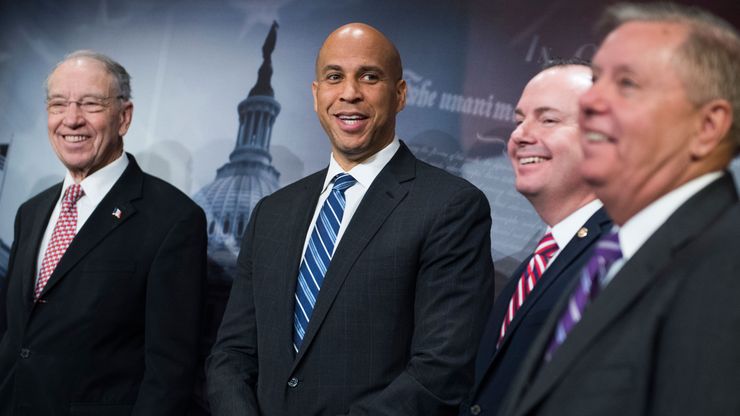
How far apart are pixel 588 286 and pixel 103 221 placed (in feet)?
7.22

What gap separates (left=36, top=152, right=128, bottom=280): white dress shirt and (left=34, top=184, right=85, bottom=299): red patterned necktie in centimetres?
2

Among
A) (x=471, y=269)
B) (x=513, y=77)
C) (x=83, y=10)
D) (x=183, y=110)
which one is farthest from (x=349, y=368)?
(x=83, y=10)

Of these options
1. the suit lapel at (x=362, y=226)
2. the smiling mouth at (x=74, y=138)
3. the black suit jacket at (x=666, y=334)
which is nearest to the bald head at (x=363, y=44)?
the suit lapel at (x=362, y=226)

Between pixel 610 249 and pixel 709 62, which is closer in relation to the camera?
pixel 709 62

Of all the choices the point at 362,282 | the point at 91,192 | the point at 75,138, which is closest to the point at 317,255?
the point at 362,282

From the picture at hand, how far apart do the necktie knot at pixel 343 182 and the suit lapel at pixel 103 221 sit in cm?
87

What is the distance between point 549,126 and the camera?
8.22 feet

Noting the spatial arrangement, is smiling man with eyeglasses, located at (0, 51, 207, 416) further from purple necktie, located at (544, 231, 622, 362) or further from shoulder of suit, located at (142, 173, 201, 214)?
purple necktie, located at (544, 231, 622, 362)

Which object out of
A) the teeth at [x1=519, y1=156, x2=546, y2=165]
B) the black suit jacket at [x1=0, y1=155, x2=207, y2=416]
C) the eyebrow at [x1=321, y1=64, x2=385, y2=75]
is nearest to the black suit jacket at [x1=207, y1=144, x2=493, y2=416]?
the teeth at [x1=519, y1=156, x2=546, y2=165]

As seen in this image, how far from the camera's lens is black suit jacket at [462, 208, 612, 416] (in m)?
2.23

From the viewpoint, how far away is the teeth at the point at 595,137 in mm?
1505

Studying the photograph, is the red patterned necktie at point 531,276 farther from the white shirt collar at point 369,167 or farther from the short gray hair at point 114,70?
the short gray hair at point 114,70

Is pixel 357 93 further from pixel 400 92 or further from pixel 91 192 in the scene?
pixel 91 192

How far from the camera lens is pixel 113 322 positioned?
325cm
